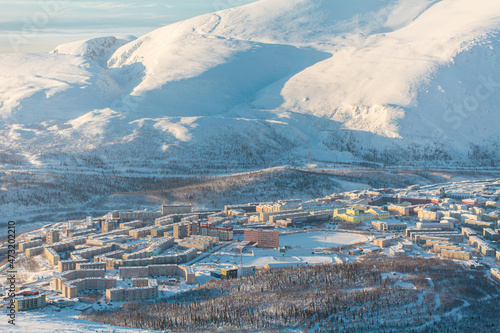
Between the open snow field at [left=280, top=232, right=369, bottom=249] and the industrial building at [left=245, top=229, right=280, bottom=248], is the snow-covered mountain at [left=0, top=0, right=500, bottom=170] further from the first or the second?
the industrial building at [left=245, top=229, right=280, bottom=248]

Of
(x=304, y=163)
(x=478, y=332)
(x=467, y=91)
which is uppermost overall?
(x=467, y=91)

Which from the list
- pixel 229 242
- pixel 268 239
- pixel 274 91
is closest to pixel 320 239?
pixel 268 239

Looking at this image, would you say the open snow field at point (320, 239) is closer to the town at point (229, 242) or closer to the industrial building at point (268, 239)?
the town at point (229, 242)

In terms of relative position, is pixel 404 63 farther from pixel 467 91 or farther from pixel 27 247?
pixel 27 247

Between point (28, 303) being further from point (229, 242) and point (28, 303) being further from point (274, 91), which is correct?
point (274, 91)

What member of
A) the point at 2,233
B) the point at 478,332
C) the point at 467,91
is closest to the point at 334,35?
the point at 467,91

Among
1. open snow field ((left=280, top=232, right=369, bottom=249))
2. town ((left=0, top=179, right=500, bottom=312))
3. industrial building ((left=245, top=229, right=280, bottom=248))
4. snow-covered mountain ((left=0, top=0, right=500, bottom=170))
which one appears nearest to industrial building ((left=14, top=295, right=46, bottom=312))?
town ((left=0, top=179, right=500, bottom=312))
